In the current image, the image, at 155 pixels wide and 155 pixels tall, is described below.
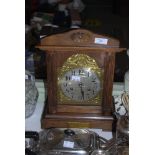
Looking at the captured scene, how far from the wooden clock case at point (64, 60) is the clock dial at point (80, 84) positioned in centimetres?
3

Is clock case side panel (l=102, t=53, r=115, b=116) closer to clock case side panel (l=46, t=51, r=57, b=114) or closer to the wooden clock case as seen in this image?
the wooden clock case

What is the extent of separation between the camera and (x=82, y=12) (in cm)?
156

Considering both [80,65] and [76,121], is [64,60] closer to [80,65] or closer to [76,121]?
[80,65]

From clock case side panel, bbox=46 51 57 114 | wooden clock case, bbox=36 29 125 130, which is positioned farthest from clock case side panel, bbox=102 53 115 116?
clock case side panel, bbox=46 51 57 114

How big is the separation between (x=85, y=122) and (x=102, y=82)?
14 cm

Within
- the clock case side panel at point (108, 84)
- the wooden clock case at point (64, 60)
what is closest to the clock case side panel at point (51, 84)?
the wooden clock case at point (64, 60)

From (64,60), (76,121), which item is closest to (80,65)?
(64,60)

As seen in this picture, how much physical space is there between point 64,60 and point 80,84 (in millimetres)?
93

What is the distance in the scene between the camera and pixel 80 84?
110cm

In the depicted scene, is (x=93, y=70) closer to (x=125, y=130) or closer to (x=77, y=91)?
(x=77, y=91)

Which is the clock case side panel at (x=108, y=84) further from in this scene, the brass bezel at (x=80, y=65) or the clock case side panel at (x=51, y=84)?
the clock case side panel at (x=51, y=84)

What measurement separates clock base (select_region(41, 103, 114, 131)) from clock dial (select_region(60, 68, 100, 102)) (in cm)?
6
